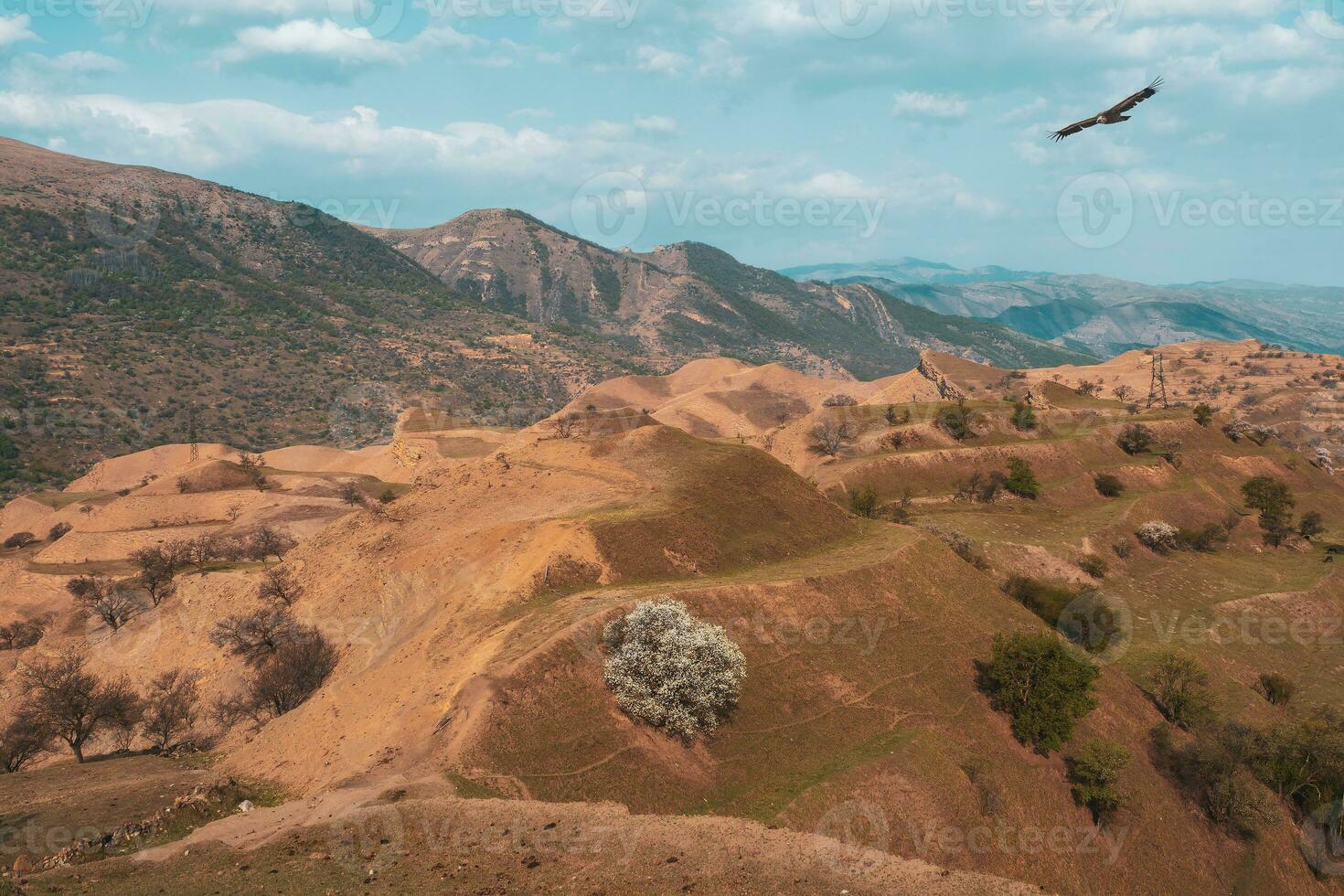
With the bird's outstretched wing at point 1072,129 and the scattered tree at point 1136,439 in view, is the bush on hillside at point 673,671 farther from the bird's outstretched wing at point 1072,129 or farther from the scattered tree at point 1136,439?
the scattered tree at point 1136,439

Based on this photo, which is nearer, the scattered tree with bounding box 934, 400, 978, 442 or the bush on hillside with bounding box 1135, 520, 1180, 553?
the bush on hillside with bounding box 1135, 520, 1180, 553

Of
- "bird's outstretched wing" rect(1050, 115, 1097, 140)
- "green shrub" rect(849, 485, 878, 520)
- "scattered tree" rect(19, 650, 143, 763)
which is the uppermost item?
"bird's outstretched wing" rect(1050, 115, 1097, 140)

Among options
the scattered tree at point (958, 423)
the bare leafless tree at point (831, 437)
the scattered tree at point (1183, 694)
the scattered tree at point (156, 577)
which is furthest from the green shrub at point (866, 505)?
the scattered tree at point (156, 577)

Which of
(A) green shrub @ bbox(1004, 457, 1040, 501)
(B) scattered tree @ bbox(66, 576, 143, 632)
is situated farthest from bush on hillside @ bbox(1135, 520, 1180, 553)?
(B) scattered tree @ bbox(66, 576, 143, 632)

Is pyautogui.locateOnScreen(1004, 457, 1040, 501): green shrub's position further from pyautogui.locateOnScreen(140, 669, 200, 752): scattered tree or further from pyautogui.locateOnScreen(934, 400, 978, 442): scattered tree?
pyautogui.locateOnScreen(140, 669, 200, 752): scattered tree

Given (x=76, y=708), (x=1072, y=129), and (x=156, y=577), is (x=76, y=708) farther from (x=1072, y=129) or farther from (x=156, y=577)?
(x=1072, y=129)

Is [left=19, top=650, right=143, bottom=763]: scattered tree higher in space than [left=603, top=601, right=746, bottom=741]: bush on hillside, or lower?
lower

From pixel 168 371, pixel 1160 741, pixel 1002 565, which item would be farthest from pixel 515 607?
pixel 168 371
